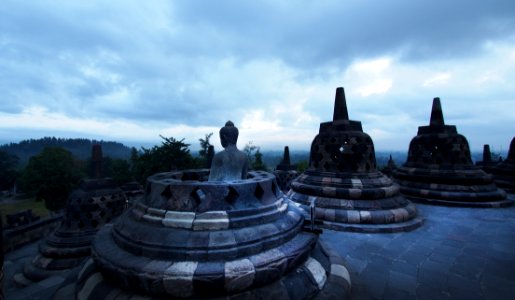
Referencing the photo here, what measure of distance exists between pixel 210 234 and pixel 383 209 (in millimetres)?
6059

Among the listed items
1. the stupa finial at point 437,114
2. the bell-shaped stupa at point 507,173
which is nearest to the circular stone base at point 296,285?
the stupa finial at point 437,114

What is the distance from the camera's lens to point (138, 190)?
45.8ft

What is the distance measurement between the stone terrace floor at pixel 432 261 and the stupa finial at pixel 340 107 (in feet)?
14.0

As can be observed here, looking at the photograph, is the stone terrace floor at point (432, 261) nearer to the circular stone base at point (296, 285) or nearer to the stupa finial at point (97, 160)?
the circular stone base at point (296, 285)

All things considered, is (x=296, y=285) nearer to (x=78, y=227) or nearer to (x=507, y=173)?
(x=78, y=227)

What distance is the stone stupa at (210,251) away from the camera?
2895mm

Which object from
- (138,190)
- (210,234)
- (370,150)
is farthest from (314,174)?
(138,190)

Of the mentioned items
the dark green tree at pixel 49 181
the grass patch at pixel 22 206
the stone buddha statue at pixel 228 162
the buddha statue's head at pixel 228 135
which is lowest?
the grass patch at pixel 22 206

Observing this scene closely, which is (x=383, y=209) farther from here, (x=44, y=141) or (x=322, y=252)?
(x=44, y=141)

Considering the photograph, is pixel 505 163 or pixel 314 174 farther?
pixel 505 163

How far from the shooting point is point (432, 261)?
16.0 feet

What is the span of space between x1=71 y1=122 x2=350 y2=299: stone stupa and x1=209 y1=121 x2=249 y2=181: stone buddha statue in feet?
2.21

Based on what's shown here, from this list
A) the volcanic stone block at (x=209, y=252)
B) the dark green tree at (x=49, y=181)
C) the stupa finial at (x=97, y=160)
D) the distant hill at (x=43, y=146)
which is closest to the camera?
the volcanic stone block at (x=209, y=252)

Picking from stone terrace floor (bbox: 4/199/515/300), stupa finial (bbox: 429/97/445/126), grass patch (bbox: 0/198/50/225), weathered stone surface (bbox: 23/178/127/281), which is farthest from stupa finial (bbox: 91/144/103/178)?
grass patch (bbox: 0/198/50/225)
